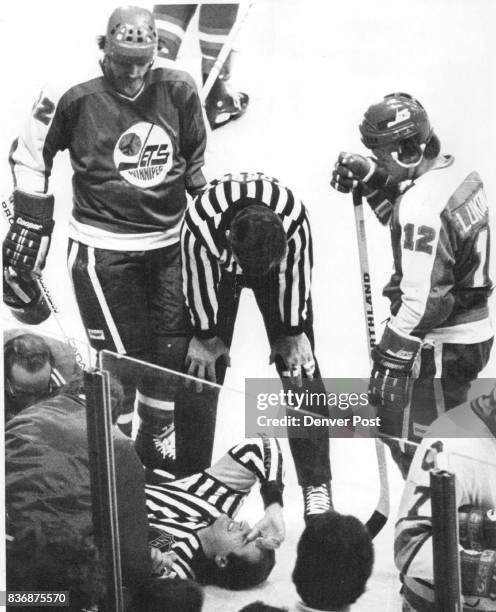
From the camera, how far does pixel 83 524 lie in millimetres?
2559

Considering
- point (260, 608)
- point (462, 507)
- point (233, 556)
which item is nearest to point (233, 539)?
point (233, 556)

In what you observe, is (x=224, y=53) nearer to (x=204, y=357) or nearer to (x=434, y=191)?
(x=434, y=191)

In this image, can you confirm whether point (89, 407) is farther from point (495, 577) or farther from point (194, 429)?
point (495, 577)

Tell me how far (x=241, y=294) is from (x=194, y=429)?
34 centimetres

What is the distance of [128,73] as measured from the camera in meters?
2.49

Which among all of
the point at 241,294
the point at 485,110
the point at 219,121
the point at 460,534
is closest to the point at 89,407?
the point at 241,294

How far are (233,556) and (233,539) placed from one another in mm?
39

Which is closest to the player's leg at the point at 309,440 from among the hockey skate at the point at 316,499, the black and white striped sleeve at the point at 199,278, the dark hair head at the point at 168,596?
the hockey skate at the point at 316,499

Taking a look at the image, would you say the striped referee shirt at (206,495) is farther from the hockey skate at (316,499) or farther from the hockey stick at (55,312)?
the hockey stick at (55,312)

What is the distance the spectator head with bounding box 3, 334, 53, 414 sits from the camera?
8.58 feet

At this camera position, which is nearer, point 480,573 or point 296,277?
point 480,573

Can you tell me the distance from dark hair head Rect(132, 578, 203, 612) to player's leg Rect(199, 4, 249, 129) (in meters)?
1.07

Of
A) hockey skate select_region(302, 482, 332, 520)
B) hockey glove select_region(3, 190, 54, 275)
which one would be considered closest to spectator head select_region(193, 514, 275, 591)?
hockey skate select_region(302, 482, 332, 520)

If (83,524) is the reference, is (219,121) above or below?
above
